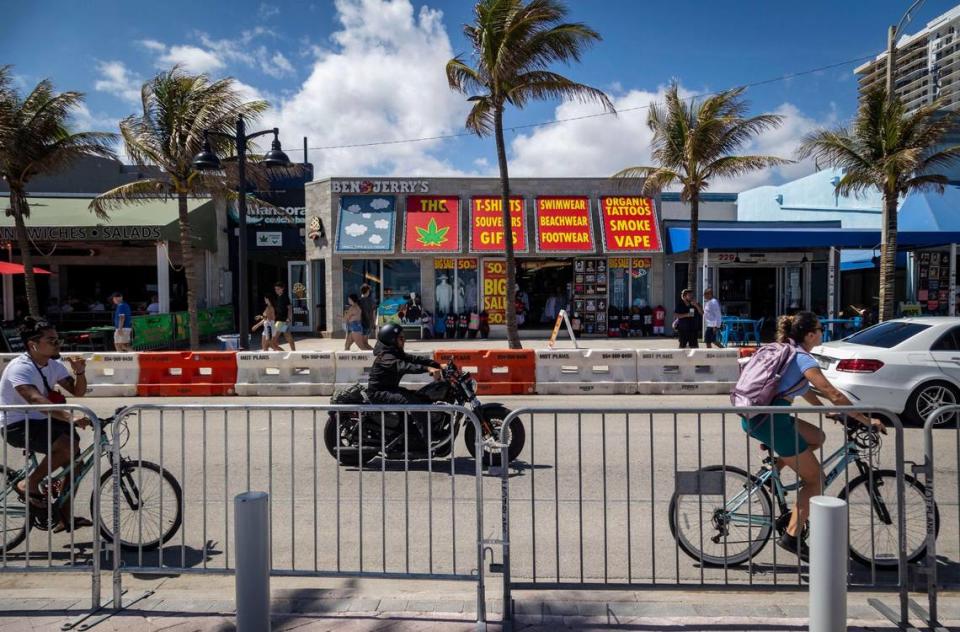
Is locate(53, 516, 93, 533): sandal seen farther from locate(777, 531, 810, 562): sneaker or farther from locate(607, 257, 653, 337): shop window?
locate(607, 257, 653, 337): shop window

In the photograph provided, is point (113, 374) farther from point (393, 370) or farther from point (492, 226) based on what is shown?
point (492, 226)

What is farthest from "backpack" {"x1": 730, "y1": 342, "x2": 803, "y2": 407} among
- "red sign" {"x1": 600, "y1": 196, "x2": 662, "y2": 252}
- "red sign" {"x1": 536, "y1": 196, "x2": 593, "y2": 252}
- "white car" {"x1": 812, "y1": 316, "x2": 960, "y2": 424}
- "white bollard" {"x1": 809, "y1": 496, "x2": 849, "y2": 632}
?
"red sign" {"x1": 600, "y1": 196, "x2": 662, "y2": 252}

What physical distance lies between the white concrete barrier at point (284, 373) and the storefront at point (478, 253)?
9796 millimetres

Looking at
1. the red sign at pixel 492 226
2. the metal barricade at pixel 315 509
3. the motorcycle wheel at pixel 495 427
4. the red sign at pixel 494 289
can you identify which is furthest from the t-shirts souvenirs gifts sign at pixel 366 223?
the motorcycle wheel at pixel 495 427

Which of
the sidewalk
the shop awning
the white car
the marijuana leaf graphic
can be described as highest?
the marijuana leaf graphic

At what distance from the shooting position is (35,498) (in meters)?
4.96

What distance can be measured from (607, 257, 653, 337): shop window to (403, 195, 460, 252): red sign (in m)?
5.45

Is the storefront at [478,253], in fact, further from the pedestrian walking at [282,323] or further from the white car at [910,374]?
the white car at [910,374]

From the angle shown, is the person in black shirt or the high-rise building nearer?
the person in black shirt

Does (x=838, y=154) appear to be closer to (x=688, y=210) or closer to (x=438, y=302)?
(x=688, y=210)

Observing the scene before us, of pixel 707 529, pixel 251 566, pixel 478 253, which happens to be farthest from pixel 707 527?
pixel 478 253

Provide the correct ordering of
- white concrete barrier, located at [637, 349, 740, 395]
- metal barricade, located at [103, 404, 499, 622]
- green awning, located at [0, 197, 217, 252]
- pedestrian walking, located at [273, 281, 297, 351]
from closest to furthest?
metal barricade, located at [103, 404, 499, 622]
white concrete barrier, located at [637, 349, 740, 395]
pedestrian walking, located at [273, 281, 297, 351]
green awning, located at [0, 197, 217, 252]

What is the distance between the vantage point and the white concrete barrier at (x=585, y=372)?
12.7 metres

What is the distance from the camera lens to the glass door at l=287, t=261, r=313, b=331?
24328mm
